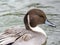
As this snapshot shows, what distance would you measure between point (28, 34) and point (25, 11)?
7.95ft

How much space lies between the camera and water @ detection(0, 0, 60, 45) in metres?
7.48

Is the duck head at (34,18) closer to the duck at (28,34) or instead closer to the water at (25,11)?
the duck at (28,34)

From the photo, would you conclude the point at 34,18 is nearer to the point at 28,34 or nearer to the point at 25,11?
the point at 28,34

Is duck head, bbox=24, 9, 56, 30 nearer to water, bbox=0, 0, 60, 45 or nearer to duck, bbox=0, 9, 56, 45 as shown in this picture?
duck, bbox=0, 9, 56, 45

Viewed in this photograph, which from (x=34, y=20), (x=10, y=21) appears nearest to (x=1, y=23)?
(x=10, y=21)

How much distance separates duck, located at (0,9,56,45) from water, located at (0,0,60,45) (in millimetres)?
469

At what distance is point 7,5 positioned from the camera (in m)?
9.20

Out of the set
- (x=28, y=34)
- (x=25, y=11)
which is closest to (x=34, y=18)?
(x=28, y=34)

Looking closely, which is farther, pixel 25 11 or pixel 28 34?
pixel 25 11

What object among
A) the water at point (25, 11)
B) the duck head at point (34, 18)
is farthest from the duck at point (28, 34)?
the water at point (25, 11)

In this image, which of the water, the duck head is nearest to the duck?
the duck head

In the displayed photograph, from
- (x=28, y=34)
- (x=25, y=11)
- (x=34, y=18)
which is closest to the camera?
(x=28, y=34)

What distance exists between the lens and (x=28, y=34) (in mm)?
6426

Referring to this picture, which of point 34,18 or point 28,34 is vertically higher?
point 34,18
